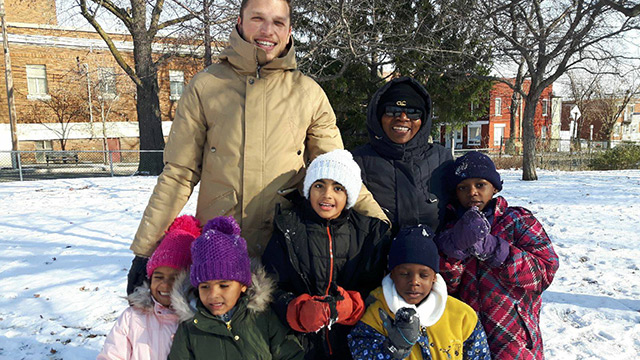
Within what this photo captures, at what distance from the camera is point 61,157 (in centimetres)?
1989

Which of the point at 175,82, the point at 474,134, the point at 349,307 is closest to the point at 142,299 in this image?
the point at 349,307

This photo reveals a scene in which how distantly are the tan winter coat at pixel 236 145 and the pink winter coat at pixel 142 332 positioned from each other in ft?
0.81

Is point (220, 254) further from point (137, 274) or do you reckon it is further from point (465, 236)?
point (465, 236)

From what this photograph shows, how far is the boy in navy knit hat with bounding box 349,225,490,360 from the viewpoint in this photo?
6.34 feet

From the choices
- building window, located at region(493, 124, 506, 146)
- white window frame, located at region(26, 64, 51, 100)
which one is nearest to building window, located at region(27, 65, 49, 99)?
white window frame, located at region(26, 64, 51, 100)

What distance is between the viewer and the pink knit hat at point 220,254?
192 centimetres

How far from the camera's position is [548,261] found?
2051mm

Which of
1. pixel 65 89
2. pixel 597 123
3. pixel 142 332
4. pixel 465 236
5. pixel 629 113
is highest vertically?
pixel 65 89

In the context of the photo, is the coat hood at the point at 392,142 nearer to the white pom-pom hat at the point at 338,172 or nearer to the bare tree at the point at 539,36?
the white pom-pom hat at the point at 338,172

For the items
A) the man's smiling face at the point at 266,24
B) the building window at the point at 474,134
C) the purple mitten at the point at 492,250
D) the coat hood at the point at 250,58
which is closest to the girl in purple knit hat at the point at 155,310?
the coat hood at the point at 250,58

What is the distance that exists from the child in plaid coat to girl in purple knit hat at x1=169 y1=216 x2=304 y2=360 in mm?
905

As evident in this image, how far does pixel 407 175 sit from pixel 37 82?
27955 mm

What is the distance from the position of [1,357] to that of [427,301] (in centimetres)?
333

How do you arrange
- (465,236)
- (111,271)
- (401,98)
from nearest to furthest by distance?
1. (465,236)
2. (401,98)
3. (111,271)
